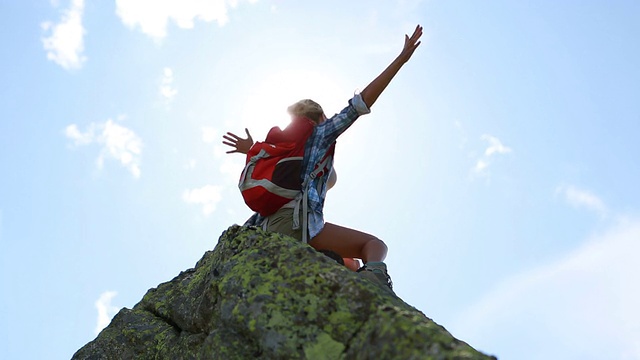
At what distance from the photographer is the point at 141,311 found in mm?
7781

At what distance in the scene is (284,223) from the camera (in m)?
7.75

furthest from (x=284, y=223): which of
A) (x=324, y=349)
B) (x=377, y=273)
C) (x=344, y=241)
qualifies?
(x=324, y=349)

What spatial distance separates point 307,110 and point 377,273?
9.19 ft

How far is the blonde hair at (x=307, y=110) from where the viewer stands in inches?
334

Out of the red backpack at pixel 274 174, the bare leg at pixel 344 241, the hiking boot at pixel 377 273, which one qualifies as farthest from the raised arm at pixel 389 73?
the hiking boot at pixel 377 273

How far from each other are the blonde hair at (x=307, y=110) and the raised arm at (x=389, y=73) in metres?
1.00

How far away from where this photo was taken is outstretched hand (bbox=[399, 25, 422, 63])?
26.1 ft

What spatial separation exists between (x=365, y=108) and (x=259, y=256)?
9.46ft

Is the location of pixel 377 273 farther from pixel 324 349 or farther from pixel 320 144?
pixel 324 349

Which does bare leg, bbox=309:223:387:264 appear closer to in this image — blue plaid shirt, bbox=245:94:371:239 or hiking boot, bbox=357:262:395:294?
blue plaid shirt, bbox=245:94:371:239

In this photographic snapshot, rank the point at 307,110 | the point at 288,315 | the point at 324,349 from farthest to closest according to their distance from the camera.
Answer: the point at 307,110, the point at 288,315, the point at 324,349

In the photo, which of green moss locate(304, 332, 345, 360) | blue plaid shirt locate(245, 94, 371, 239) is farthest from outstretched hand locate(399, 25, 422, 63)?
green moss locate(304, 332, 345, 360)

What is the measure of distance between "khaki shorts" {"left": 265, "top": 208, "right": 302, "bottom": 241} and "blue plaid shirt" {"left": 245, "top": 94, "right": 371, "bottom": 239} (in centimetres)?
24

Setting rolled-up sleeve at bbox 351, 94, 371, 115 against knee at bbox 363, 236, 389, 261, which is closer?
knee at bbox 363, 236, 389, 261
